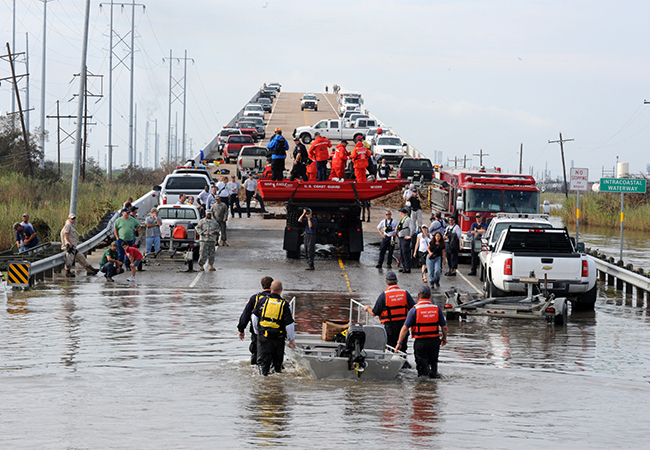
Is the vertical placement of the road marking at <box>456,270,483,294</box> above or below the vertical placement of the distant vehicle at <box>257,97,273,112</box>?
below

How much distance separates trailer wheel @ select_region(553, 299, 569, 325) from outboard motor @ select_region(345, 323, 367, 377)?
20.6 ft

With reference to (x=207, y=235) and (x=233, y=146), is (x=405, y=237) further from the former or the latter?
(x=233, y=146)

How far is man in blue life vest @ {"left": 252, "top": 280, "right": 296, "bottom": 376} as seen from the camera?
39.3 ft

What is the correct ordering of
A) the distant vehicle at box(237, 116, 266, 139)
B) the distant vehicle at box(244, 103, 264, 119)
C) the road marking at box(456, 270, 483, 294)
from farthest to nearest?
the distant vehicle at box(244, 103, 264, 119) → the distant vehicle at box(237, 116, 266, 139) → the road marking at box(456, 270, 483, 294)

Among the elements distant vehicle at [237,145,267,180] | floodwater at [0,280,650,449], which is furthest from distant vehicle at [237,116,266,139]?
floodwater at [0,280,650,449]

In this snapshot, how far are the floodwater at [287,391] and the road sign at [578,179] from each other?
1206 cm

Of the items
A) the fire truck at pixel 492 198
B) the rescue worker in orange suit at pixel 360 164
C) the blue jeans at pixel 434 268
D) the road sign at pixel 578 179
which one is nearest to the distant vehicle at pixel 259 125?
the road sign at pixel 578 179

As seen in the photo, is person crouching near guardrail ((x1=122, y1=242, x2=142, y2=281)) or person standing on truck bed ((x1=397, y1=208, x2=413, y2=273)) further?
person standing on truck bed ((x1=397, y1=208, x2=413, y2=273))

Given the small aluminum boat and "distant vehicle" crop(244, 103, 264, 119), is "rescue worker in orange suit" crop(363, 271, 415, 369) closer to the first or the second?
the small aluminum boat

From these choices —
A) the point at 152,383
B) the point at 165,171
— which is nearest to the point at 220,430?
the point at 152,383

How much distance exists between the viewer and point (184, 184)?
34.6 meters

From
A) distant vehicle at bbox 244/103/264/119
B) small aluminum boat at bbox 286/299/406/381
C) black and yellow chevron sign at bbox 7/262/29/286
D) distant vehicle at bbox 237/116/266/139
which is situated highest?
distant vehicle at bbox 244/103/264/119

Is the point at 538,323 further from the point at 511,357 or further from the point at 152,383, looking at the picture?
the point at 152,383

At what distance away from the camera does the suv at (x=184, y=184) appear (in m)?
33.8
